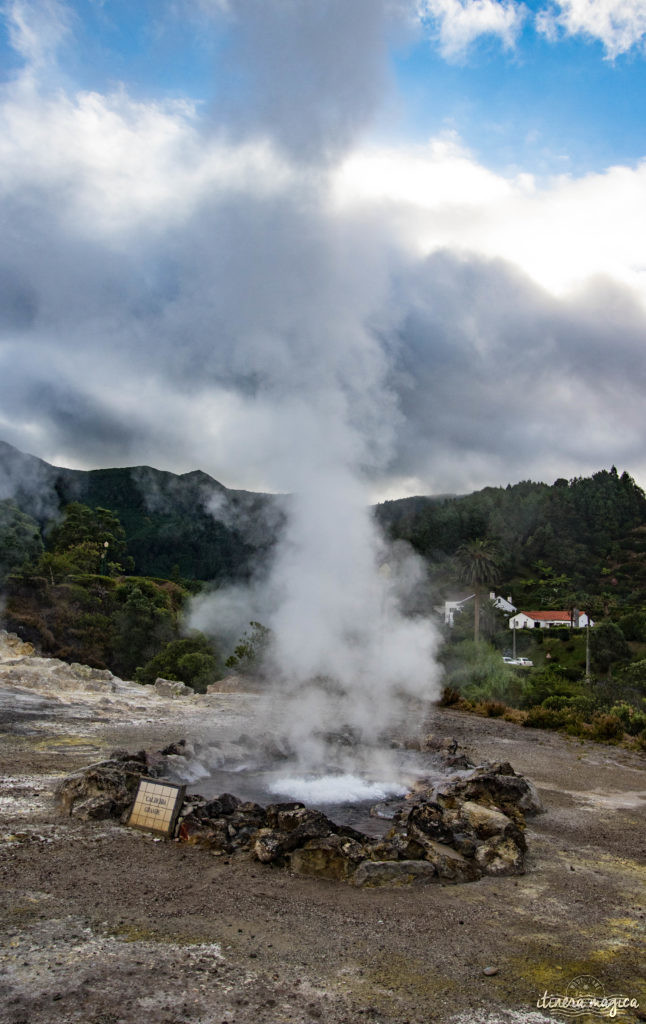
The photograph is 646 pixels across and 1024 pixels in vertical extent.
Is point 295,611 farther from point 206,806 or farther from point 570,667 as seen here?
point 570,667

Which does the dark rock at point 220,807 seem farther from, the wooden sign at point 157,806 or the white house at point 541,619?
the white house at point 541,619

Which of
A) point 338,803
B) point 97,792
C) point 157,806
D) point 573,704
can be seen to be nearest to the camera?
point 157,806

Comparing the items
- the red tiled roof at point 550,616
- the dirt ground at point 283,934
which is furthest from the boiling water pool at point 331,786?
the red tiled roof at point 550,616

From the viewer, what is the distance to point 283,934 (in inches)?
243

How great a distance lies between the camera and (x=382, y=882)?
7.74 m

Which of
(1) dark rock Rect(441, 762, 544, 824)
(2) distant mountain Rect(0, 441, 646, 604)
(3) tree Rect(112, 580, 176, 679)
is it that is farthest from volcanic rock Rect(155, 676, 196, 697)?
(2) distant mountain Rect(0, 441, 646, 604)

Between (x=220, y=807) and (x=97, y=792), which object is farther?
(x=97, y=792)

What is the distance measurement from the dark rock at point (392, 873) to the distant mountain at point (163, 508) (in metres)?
24.8

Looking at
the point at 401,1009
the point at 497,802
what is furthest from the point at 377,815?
the point at 401,1009

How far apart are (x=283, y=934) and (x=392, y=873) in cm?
206

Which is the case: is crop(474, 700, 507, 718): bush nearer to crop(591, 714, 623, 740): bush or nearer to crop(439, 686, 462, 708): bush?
crop(439, 686, 462, 708): bush

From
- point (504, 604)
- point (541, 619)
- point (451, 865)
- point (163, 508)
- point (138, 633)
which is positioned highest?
point (163, 508)

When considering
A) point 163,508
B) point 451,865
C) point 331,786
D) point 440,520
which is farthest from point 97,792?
point 440,520

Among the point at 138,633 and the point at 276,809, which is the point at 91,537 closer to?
the point at 138,633
